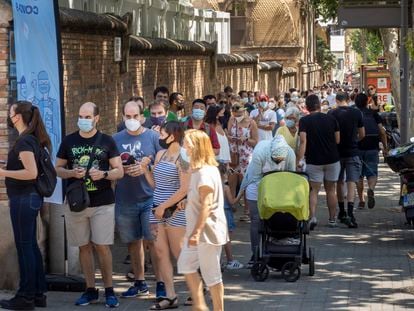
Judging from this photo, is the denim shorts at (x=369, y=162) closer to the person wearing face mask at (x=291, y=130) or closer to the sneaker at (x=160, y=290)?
the person wearing face mask at (x=291, y=130)

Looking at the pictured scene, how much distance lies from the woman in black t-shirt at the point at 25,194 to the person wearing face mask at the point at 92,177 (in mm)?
287

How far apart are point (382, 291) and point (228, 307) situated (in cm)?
174

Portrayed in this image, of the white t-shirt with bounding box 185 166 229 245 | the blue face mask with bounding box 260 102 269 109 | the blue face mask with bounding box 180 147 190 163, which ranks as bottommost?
the white t-shirt with bounding box 185 166 229 245

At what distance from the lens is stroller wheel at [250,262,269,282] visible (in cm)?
1218

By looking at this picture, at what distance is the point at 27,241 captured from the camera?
10.4 m

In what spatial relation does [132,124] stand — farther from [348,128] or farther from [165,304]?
[348,128]

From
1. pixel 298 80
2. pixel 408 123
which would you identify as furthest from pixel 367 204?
pixel 298 80

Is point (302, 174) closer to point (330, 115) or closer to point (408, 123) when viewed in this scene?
point (330, 115)

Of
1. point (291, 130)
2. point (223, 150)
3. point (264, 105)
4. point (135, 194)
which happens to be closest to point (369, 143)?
point (264, 105)

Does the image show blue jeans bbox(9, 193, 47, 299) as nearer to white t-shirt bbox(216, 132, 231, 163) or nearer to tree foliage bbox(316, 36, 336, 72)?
white t-shirt bbox(216, 132, 231, 163)

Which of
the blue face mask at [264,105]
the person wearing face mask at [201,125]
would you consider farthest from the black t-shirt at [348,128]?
the blue face mask at [264,105]

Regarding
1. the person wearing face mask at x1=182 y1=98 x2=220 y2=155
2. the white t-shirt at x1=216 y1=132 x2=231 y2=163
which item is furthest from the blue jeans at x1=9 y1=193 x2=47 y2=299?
the white t-shirt at x1=216 y1=132 x2=231 y2=163

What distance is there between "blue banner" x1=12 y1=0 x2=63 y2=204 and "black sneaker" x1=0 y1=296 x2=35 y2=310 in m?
1.77

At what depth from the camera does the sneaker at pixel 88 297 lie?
422 inches
